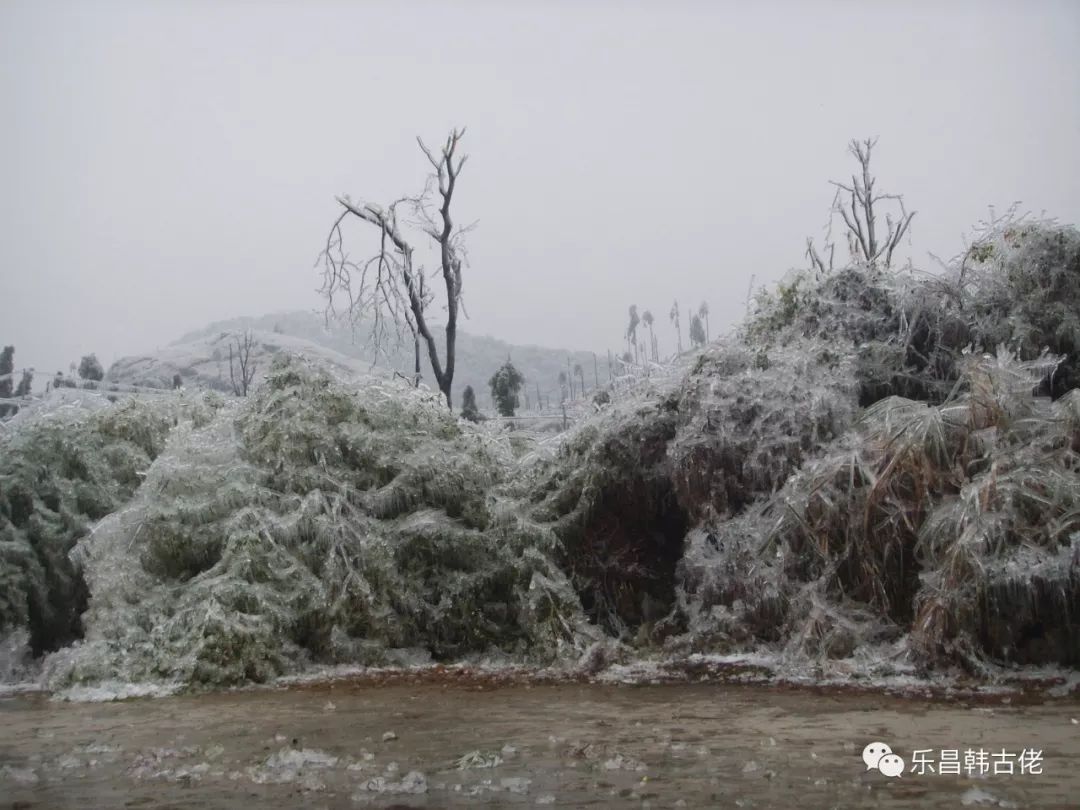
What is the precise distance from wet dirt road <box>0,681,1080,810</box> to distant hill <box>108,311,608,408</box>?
4.58m

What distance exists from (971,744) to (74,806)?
172 inches

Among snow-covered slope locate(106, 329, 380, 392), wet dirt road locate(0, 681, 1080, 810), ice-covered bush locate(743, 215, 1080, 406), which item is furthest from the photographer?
snow-covered slope locate(106, 329, 380, 392)

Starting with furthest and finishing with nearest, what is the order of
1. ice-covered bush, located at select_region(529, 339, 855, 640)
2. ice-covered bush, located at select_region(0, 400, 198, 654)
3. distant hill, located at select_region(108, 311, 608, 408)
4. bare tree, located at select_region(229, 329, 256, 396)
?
1. bare tree, located at select_region(229, 329, 256, 396)
2. distant hill, located at select_region(108, 311, 608, 408)
3. ice-covered bush, located at select_region(0, 400, 198, 654)
4. ice-covered bush, located at select_region(529, 339, 855, 640)

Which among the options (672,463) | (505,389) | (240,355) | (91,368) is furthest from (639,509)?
(240,355)

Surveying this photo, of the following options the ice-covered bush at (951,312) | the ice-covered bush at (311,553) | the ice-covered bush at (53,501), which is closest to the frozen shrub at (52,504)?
the ice-covered bush at (53,501)

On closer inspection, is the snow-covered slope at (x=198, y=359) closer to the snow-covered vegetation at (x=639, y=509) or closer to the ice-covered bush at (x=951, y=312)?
the snow-covered vegetation at (x=639, y=509)

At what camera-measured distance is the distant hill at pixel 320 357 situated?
1385 centimetres

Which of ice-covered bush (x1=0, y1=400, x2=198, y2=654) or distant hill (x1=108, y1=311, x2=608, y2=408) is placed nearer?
ice-covered bush (x1=0, y1=400, x2=198, y2=654)

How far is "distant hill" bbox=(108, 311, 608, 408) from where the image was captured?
13852 millimetres

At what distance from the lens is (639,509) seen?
9.95 meters

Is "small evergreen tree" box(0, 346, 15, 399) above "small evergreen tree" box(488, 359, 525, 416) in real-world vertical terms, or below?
below

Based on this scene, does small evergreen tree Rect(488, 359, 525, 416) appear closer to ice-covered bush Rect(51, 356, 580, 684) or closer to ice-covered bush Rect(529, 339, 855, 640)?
ice-covered bush Rect(529, 339, 855, 640)

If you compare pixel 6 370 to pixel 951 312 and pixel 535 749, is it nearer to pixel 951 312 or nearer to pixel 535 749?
pixel 535 749

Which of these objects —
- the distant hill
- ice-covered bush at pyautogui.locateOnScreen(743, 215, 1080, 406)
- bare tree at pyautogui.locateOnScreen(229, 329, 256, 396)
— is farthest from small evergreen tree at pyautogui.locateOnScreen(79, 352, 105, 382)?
ice-covered bush at pyautogui.locateOnScreen(743, 215, 1080, 406)
